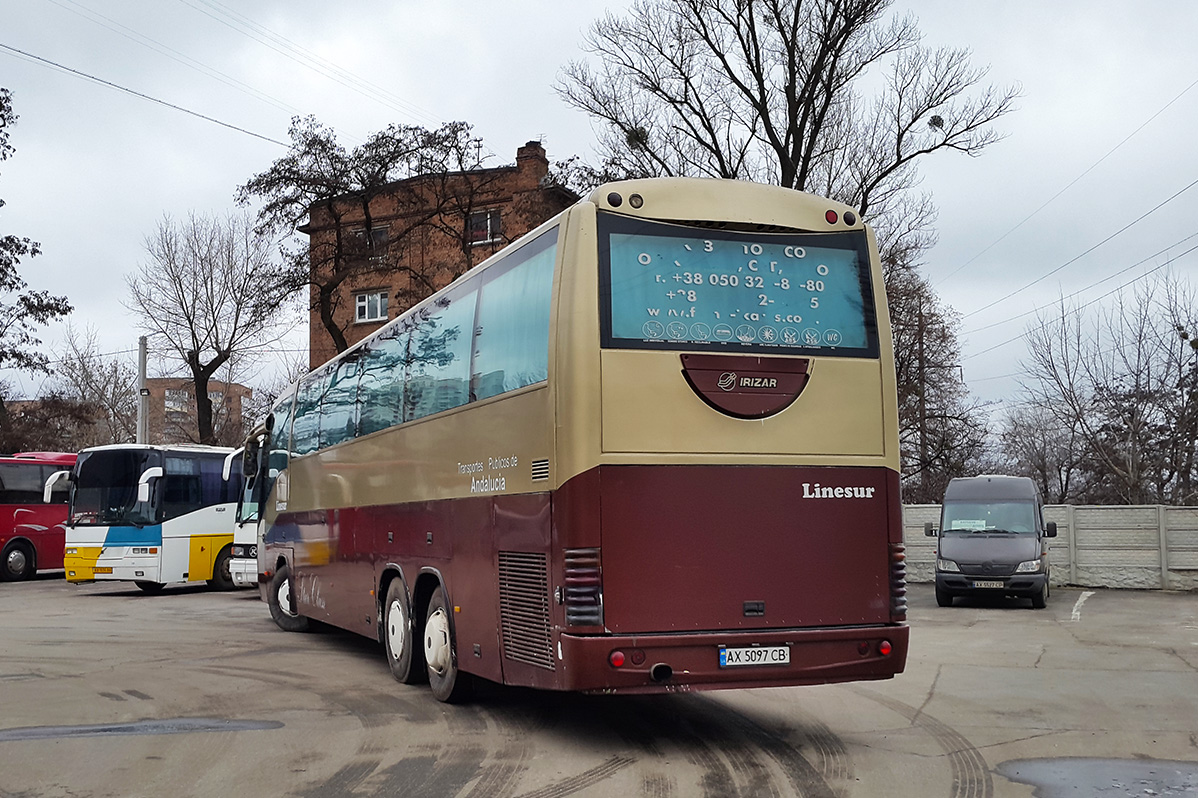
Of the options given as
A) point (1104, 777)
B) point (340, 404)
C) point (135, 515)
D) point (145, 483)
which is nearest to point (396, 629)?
point (340, 404)

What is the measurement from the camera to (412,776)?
7.27 m

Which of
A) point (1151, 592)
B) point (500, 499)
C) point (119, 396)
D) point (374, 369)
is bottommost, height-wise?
point (1151, 592)

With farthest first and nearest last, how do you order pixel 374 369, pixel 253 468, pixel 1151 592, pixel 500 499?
pixel 1151 592 < pixel 253 468 < pixel 374 369 < pixel 500 499

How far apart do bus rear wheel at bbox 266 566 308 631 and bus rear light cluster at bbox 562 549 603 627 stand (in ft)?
31.4

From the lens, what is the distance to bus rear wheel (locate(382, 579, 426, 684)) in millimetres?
10906

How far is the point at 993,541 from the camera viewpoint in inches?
842

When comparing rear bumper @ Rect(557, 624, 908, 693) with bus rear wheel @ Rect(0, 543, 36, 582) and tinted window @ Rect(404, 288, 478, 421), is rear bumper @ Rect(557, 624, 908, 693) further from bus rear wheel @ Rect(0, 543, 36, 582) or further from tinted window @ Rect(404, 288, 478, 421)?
bus rear wheel @ Rect(0, 543, 36, 582)

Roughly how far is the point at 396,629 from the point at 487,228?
109 feet

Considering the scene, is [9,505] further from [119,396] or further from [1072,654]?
[119,396]

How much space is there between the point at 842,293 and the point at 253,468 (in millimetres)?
13134

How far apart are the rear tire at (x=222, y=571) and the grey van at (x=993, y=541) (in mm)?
15338

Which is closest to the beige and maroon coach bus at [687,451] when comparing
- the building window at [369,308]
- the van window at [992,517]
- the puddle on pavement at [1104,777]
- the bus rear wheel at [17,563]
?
the puddle on pavement at [1104,777]

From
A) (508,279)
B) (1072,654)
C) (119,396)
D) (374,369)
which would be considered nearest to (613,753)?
(508,279)

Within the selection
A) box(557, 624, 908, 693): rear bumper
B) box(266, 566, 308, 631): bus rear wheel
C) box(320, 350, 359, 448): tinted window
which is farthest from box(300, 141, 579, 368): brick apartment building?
box(557, 624, 908, 693): rear bumper
